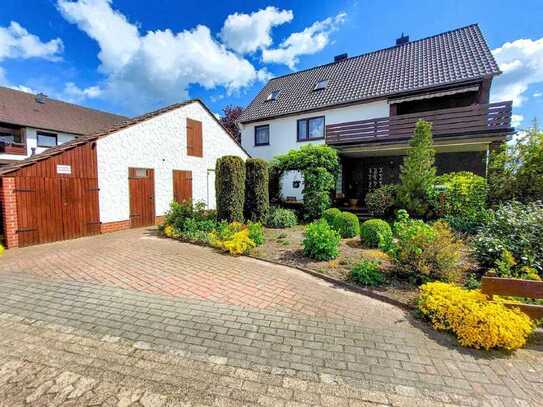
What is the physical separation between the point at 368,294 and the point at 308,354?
193 cm

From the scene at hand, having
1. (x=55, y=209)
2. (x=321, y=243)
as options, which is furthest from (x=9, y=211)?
(x=321, y=243)

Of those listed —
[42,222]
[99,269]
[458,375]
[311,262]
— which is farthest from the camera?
[42,222]

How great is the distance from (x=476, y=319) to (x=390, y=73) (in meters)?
14.4

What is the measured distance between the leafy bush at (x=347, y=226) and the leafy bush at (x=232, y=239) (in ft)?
9.47

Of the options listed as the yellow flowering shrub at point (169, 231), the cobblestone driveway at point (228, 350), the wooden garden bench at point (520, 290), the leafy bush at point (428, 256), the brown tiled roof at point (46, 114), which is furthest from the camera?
the brown tiled roof at point (46, 114)

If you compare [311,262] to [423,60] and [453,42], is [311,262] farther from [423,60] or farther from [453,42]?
[453,42]

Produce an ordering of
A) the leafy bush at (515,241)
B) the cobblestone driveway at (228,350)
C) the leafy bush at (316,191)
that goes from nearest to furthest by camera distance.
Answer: the cobblestone driveway at (228,350), the leafy bush at (515,241), the leafy bush at (316,191)

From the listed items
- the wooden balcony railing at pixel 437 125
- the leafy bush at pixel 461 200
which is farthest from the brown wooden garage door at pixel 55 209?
the leafy bush at pixel 461 200

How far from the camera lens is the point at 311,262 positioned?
217 inches

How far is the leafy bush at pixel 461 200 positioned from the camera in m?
7.36

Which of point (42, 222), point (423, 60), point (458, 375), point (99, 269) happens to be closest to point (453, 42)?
point (423, 60)

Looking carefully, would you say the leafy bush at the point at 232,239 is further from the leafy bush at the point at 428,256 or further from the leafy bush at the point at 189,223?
the leafy bush at the point at 428,256

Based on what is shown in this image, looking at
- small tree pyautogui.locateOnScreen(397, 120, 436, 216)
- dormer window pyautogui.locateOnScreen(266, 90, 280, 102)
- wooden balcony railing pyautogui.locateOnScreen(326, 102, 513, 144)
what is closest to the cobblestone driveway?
small tree pyautogui.locateOnScreen(397, 120, 436, 216)

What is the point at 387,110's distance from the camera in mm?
12555
